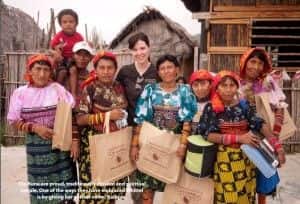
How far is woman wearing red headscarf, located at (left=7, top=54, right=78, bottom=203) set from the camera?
3.20 m

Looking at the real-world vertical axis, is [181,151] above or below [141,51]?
below

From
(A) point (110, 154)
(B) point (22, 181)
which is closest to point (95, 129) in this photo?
(A) point (110, 154)

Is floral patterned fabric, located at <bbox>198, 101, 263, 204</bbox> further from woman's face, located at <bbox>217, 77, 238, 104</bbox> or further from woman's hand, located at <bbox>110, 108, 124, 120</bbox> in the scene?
woman's hand, located at <bbox>110, 108, 124, 120</bbox>

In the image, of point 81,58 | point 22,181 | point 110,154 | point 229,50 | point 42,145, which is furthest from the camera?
point 229,50

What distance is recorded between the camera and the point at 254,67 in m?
3.38

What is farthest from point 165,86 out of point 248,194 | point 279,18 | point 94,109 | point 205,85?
point 279,18

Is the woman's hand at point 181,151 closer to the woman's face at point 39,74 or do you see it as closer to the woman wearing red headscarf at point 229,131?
the woman wearing red headscarf at point 229,131

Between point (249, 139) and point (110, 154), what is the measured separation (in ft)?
3.39

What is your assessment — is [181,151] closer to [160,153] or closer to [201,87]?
[160,153]

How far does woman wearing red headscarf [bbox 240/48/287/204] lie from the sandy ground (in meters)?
1.55

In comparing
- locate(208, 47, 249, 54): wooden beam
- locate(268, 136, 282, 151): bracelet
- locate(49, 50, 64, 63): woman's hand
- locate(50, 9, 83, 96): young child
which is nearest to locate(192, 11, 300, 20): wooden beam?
locate(208, 47, 249, 54): wooden beam

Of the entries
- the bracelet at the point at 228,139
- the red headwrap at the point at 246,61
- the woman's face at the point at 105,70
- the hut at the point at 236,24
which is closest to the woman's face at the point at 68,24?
the woman's face at the point at 105,70

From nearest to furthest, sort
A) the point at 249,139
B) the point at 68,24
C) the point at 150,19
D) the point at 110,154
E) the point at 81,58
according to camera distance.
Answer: the point at 249,139
the point at 110,154
the point at 81,58
the point at 68,24
the point at 150,19

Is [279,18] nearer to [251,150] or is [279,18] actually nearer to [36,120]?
[251,150]
